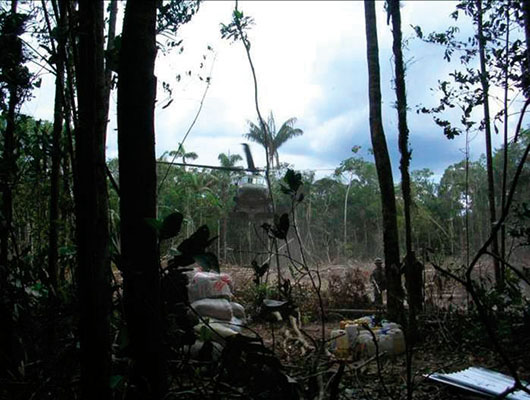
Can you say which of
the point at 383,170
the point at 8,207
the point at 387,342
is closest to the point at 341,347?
the point at 387,342

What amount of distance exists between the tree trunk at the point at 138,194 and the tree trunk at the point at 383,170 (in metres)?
3.98

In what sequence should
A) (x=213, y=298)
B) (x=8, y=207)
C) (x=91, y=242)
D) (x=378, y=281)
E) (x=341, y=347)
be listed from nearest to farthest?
1. (x=91, y=242)
2. (x=8, y=207)
3. (x=341, y=347)
4. (x=213, y=298)
5. (x=378, y=281)

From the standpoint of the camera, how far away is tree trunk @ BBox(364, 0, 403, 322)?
5.37 meters

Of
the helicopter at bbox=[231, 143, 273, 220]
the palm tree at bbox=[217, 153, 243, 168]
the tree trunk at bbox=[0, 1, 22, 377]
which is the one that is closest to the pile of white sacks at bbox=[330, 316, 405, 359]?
the tree trunk at bbox=[0, 1, 22, 377]

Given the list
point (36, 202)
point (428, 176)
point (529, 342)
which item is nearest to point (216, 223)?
point (428, 176)

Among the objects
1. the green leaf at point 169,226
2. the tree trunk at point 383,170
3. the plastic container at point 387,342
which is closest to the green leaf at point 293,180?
the green leaf at point 169,226

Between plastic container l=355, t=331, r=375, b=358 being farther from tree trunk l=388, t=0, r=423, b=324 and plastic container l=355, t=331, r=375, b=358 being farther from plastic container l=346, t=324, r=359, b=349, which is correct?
tree trunk l=388, t=0, r=423, b=324

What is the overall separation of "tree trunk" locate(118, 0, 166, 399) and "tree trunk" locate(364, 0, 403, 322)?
13.1 ft

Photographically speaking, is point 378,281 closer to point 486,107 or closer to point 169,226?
point 486,107

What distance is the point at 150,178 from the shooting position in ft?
5.20

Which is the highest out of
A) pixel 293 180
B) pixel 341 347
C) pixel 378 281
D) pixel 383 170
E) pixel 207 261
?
pixel 383 170

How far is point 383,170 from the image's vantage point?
558 centimetres

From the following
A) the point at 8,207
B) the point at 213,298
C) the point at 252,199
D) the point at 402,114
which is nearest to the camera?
the point at 8,207

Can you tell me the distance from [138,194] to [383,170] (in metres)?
4.44
